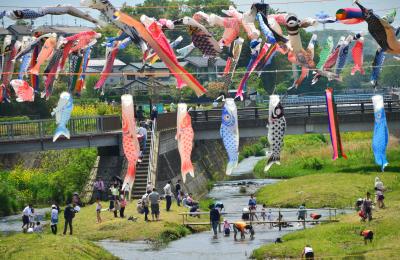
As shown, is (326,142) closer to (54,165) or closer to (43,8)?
(54,165)

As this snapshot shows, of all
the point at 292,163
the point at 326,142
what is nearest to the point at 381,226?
the point at 292,163

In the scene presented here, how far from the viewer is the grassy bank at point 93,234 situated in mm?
40744

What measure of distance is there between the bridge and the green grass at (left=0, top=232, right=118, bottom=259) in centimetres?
1558

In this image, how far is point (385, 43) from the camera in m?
41.8

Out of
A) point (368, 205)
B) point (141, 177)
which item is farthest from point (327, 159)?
point (368, 205)

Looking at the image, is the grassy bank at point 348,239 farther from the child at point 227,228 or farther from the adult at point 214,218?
the adult at point 214,218

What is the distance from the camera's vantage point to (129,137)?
4466cm

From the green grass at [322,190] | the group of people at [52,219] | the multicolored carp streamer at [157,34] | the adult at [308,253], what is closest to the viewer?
the adult at [308,253]

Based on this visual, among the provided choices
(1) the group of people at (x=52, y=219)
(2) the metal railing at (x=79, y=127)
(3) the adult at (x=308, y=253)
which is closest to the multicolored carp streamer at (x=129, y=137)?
(1) the group of people at (x=52, y=219)

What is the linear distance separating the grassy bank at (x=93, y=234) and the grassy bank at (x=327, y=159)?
1867cm

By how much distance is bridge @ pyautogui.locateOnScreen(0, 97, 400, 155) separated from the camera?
192ft

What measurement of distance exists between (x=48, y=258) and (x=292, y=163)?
42273 millimetres

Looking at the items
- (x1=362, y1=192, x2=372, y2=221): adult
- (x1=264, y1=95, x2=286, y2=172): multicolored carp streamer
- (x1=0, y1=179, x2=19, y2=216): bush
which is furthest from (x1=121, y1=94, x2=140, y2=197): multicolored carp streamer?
(x1=0, y1=179, x2=19, y2=216): bush

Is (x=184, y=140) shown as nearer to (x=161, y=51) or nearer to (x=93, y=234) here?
(x=161, y=51)
